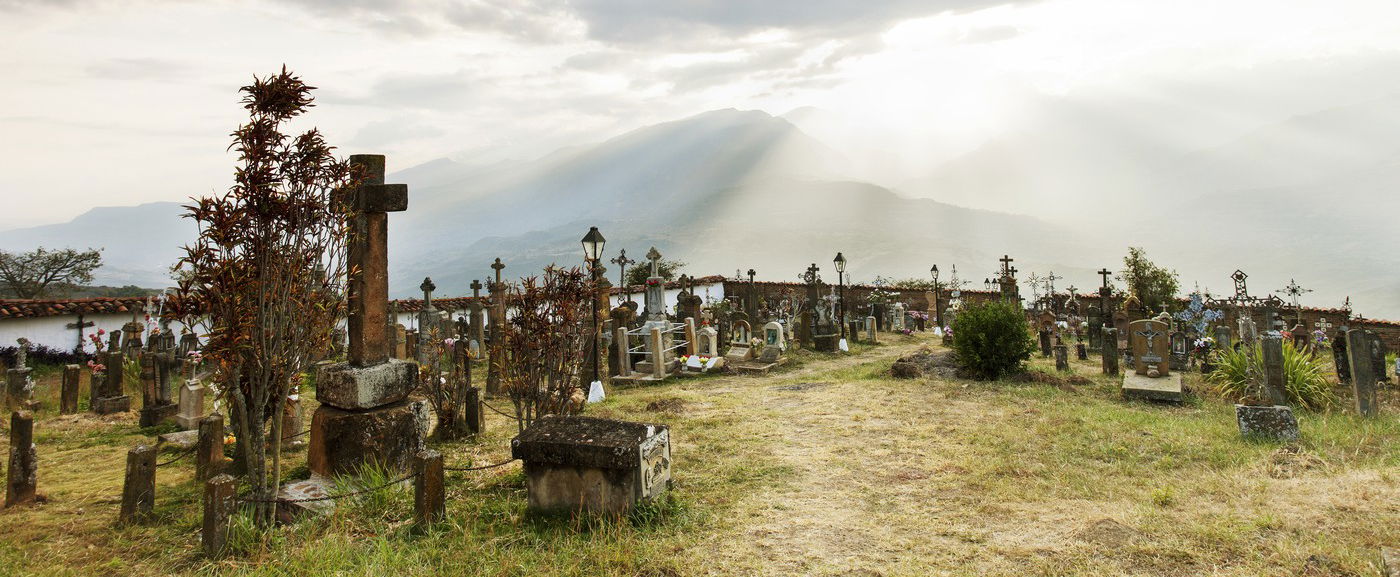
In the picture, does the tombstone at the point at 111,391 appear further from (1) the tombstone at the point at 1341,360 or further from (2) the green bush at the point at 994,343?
(1) the tombstone at the point at 1341,360

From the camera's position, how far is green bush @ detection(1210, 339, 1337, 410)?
8.69 meters

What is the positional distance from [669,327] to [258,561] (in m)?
11.4

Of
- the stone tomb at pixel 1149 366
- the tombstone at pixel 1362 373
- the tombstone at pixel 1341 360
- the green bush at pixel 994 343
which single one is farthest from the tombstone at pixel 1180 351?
the tombstone at pixel 1362 373

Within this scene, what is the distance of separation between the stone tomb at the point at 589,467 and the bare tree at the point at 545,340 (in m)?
1.92

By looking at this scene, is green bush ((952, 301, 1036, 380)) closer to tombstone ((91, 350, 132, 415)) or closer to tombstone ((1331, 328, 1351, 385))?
tombstone ((1331, 328, 1351, 385))

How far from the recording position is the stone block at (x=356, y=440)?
537cm

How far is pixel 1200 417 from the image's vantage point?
821 centimetres

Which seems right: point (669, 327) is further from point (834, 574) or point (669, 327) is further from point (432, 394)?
point (834, 574)

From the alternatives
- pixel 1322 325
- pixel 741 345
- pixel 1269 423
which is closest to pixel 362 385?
pixel 1269 423

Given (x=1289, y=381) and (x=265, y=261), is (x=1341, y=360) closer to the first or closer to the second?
(x=1289, y=381)

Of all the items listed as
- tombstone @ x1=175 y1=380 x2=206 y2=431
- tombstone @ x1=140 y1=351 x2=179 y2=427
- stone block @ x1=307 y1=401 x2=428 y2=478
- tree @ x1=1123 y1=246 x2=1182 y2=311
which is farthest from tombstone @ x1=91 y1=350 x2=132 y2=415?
tree @ x1=1123 y1=246 x2=1182 y2=311

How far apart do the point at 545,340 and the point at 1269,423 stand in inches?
295

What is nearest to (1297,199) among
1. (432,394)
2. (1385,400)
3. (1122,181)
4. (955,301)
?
(1122,181)

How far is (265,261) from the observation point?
14.4 feet
